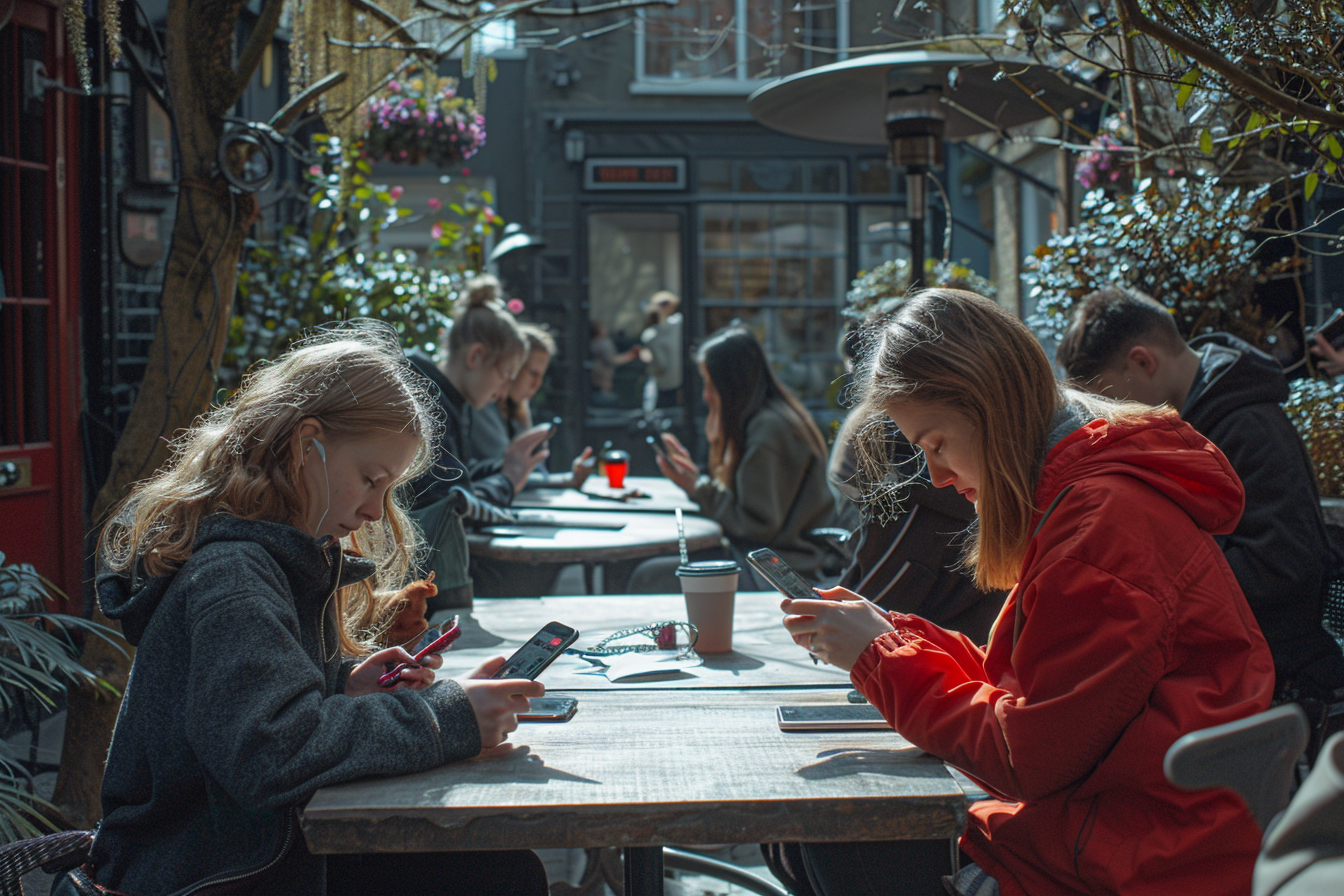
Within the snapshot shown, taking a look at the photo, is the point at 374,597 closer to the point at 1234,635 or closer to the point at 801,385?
the point at 1234,635

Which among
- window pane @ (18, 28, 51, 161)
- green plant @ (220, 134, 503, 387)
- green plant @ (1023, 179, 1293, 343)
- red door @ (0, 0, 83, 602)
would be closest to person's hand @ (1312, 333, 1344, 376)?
green plant @ (1023, 179, 1293, 343)

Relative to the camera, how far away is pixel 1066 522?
1.37 meters

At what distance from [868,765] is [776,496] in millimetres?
2787

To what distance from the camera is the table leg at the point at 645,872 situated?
1.52 meters

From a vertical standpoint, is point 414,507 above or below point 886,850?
above

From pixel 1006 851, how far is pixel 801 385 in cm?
993

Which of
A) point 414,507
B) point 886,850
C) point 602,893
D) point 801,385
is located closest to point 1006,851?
point 886,850

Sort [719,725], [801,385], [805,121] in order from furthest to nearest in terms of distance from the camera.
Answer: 1. [801,385]
2. [805,121]
3. [719,725]

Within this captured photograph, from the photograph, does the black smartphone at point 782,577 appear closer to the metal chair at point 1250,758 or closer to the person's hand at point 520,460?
the metal chair at point 1250,758

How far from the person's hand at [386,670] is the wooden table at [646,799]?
234 millimetres

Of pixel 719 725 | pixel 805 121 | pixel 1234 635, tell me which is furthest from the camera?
pixel 805 121

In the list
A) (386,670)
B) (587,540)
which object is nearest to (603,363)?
(587,540)

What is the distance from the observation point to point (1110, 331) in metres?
2.64

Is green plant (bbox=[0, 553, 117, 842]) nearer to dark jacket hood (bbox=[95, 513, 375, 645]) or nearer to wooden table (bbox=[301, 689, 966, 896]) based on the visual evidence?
dark jacket hood (bbox=[95, 513, 375, 645])
